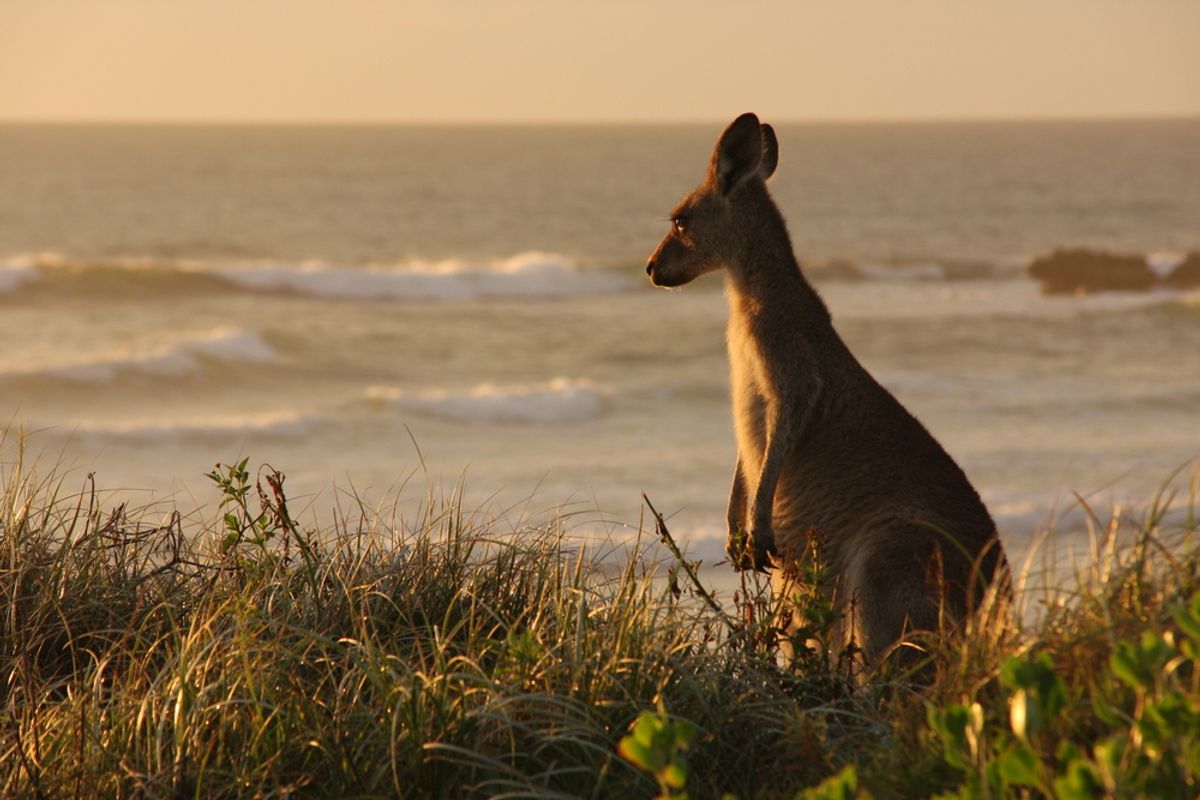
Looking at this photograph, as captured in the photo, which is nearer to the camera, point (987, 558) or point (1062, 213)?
point (987, 558)

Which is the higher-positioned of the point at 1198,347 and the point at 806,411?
the point at 806,411

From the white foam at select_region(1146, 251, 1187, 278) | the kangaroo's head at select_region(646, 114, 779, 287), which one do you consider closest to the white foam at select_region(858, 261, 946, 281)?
the white foam at select_region(1146, 251, 1187, 278)

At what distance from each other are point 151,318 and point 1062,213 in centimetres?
4460

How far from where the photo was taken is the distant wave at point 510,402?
61.8 ft

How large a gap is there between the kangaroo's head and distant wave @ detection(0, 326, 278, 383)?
56.3ft

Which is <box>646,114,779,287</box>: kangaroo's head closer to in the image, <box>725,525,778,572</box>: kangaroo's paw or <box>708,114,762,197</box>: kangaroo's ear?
<box>708,114,762,197</box>: kangaroo's ear

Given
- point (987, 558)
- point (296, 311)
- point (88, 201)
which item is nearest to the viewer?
point (987, 558)

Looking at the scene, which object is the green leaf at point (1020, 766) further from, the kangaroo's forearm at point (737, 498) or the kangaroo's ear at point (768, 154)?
the kangaroo's ear at point (768, 154)

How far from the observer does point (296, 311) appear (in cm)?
3120

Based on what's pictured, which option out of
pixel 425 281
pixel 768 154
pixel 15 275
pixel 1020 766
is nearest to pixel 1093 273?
pixel 425 281

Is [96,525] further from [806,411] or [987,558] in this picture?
[987,558]

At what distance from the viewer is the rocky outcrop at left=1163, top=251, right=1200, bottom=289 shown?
35938 millimetres

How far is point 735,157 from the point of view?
4.98m

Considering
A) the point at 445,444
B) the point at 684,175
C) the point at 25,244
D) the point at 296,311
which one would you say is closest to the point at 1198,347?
the point at 445,444
